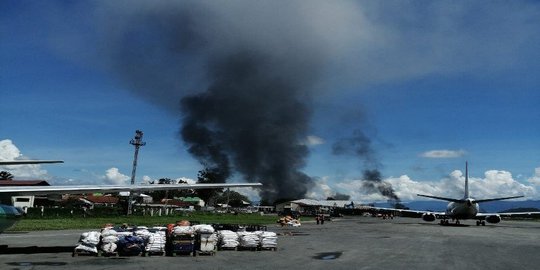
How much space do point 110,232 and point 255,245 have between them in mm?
6946

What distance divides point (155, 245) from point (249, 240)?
4.74 metres

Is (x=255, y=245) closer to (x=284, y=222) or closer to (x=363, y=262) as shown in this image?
(x=363, y=262)

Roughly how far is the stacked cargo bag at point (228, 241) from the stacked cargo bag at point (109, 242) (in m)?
5.21

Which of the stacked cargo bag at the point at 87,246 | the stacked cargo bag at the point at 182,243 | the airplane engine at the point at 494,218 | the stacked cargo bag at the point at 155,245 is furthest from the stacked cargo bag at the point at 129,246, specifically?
the airplane engine at the point at 494,218

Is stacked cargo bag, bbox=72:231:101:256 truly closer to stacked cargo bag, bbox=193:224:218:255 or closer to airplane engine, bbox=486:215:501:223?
stacked cargo bag, bbox=193:224:218:255

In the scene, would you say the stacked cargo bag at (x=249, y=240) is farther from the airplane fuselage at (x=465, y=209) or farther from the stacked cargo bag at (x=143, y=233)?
the airplane fuselage at (x=465, y=209)

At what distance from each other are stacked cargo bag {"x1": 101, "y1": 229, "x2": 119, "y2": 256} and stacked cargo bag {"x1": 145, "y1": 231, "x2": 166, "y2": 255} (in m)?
1.38

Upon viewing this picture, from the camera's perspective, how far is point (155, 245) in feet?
63.8

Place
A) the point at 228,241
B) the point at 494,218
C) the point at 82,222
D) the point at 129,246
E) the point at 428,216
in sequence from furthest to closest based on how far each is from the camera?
the point at 428,216 → the point at 494,218 → the point at 82,222 → the point at 228,241 → the point at 129,246

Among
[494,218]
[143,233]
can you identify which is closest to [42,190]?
[143,233]

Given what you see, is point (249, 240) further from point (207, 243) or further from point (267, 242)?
point (207, 243)

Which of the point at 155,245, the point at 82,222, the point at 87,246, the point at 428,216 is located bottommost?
the point at 82,222

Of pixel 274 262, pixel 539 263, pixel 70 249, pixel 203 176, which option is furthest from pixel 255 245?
pixel 203 176

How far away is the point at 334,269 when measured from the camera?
599 inches
